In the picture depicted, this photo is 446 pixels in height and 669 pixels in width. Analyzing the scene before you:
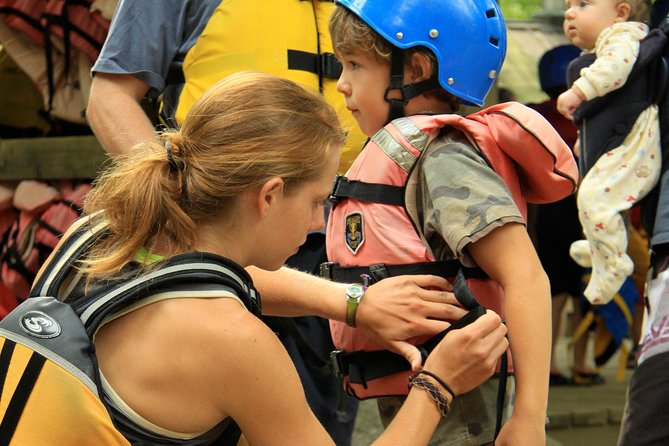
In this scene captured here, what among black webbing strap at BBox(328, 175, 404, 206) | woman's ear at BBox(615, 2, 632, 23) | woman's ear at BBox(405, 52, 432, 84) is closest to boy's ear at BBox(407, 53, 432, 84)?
woman's ear at BBox(405, 52, 432, 84)

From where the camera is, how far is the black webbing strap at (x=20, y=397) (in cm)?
217

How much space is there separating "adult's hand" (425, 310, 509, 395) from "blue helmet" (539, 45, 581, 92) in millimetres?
5433

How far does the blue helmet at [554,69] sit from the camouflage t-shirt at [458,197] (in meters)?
5.09

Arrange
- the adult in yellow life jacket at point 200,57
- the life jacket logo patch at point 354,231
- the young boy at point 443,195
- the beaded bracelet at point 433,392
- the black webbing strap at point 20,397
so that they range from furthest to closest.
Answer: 1. the adult in yellow life jacket at point 200,57
2. the life jacket logo patch at point 354,231
3. the young boy at point 443,195
4. the beaded bracelet at point 433,392
5. the black webbing strap at point 20,397

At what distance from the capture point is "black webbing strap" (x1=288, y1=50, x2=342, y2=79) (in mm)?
3906

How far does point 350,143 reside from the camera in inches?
152

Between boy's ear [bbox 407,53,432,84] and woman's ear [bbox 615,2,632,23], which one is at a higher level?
boy's ear [bbox 407,53,432,84]

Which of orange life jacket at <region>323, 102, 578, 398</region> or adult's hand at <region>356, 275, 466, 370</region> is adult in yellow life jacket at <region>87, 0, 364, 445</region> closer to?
orange life jacket at <region>323, 102, 578, 398</region>

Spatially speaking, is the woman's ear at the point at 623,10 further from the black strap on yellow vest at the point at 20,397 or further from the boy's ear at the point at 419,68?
the black strap on yellow vest at the point at 20,397

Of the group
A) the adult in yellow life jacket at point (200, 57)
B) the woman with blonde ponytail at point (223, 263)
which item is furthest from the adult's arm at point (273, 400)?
the adult in yellow life jacket at point (200, 57)

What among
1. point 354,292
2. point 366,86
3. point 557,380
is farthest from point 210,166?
point 557,380

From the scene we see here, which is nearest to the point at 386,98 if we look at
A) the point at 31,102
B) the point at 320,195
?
the point at 320,195

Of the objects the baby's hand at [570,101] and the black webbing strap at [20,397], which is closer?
the black webbing strap at [20,397]

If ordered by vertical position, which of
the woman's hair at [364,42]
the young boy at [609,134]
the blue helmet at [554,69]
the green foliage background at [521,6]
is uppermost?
the woman's hair at [364,42]
